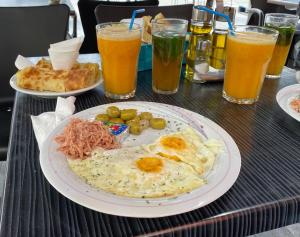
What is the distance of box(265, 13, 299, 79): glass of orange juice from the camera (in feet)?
3.77

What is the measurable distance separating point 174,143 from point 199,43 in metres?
0.55

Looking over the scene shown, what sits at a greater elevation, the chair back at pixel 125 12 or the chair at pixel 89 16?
the chair back at pixel 125 12

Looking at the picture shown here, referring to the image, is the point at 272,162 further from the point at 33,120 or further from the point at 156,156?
the point at 33,120

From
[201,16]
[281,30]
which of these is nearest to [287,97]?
[281,30]

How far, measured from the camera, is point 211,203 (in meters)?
0.59

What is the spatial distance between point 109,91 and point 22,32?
95 cm

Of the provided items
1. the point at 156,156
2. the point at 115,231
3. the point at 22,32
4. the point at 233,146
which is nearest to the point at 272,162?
the point at 233,146

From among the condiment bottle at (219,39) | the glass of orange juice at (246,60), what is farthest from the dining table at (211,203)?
the condiment bottle at (219,39)

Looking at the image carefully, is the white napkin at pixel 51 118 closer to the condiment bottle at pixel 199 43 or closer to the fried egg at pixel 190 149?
the fried egg at pixel 190 149

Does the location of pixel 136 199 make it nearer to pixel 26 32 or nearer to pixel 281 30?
pixel 281 30

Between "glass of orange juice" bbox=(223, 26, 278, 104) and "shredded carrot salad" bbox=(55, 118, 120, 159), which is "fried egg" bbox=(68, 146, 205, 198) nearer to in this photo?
"shredded carrot salad" bbox=(55, 118, 120, 159)

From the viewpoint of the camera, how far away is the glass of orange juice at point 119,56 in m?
0.98

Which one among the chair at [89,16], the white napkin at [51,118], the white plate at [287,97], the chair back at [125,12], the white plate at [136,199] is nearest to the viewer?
the white plate at [136,199]

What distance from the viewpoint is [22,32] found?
172cm
